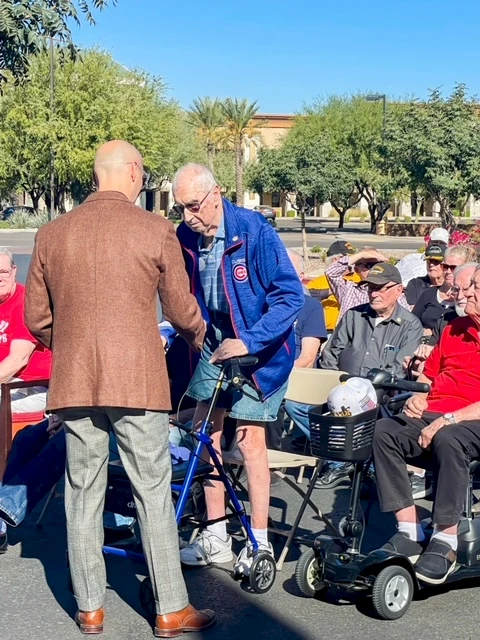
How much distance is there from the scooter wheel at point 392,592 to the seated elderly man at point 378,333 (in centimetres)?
205

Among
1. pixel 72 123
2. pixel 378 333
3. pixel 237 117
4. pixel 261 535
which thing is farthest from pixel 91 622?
pixel 237 117

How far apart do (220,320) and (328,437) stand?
0.87 m

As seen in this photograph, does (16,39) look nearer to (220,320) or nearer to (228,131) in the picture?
(220,320)

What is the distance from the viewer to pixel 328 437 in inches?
181

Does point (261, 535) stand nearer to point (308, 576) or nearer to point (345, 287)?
point (308, 576)

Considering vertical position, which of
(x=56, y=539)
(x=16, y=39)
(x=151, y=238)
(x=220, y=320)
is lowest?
(x=56, y=539)

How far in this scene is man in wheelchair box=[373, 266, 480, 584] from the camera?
4707 millimetres

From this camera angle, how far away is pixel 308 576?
15.4ft

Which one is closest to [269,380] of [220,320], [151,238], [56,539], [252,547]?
[220,320]

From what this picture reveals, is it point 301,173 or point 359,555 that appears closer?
point 359,555

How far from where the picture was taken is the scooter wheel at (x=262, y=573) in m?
4.73

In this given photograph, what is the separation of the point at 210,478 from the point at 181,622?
2.74 ft

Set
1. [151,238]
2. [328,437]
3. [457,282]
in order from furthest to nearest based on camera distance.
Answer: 1. [457,282]
2. [328,437]
3. [151,238]

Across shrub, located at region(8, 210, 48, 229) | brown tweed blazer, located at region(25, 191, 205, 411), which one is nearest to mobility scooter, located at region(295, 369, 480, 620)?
brown tweed blazer, located at region(25, 191, 205, 411)
